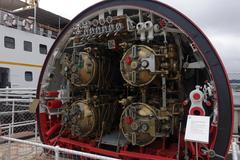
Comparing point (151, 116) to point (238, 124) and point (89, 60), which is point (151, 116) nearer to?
point (89, 60)

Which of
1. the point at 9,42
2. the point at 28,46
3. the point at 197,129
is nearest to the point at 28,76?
the point at 28,46

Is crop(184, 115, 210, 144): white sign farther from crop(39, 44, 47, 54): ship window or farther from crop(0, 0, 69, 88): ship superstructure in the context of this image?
crop(39, 44, 47, 54): ship window

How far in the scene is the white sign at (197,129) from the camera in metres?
3.86

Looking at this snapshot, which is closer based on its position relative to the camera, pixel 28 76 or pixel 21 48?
pixel 21 48

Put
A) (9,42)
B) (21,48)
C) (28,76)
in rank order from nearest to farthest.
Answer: (9,42)
(21,48)
(28,76)

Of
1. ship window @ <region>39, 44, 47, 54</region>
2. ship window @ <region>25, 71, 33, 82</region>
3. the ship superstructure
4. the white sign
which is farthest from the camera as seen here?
ship window @ <region>39, 44, 47, 54</region>

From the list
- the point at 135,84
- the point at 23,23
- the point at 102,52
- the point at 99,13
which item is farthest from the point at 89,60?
the point at 23,23

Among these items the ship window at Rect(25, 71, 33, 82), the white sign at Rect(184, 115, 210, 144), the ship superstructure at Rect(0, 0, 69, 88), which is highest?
the ship superstructure at Rect(0, 0, 69, 88)

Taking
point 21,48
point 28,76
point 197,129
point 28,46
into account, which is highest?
point 28,46

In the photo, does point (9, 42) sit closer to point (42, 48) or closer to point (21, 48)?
point (21, 48)

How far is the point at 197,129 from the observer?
4.02m

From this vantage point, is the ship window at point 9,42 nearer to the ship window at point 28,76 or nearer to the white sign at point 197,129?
the ship window at point 28,76

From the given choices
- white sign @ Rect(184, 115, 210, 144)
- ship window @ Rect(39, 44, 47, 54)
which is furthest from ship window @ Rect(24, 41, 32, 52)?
white sign @ Rect(184, 115, 210, 144)

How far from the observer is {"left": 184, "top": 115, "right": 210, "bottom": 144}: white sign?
3859 mm
